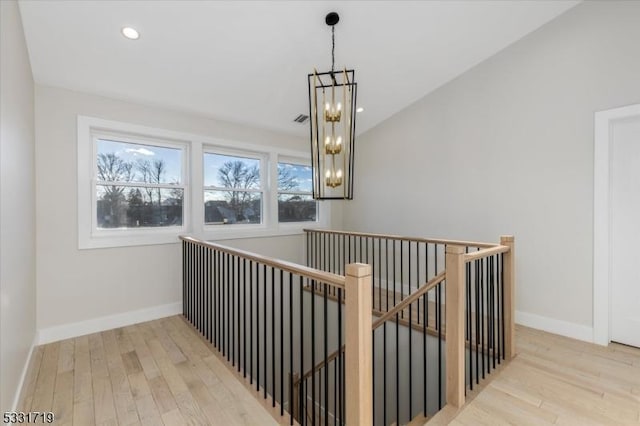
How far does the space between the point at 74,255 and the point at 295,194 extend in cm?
294

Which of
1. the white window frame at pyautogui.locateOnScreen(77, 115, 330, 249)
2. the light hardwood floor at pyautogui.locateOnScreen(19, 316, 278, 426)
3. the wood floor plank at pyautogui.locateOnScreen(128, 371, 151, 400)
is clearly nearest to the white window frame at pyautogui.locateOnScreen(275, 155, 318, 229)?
the white window frame at pyautogui.locateOnScreen(77, 115, 330, 249)

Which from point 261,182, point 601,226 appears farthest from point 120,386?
point 601,226

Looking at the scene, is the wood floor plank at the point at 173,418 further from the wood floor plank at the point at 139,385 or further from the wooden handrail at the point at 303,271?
the wooden handrail at the point at 303,271

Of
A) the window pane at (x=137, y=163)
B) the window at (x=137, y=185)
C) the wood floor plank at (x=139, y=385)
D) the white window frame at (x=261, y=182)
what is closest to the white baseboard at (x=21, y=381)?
the wood floor plank at (x=139, y=385)

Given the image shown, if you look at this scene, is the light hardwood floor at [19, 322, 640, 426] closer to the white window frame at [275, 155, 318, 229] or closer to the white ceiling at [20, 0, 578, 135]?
the white window frame at [275, 155, 318, 229]

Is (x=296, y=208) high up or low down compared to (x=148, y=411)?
up

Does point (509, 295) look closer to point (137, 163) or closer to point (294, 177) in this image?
point (294, 177)

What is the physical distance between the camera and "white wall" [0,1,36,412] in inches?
63.8

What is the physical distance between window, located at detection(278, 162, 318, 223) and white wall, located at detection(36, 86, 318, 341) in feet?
5.51

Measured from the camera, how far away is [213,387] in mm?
2139

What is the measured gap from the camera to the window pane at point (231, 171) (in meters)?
4.01

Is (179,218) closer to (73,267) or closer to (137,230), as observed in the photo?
(137,230)

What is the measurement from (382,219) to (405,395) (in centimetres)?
236

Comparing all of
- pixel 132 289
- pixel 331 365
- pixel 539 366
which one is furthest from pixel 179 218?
pixel 539 366
